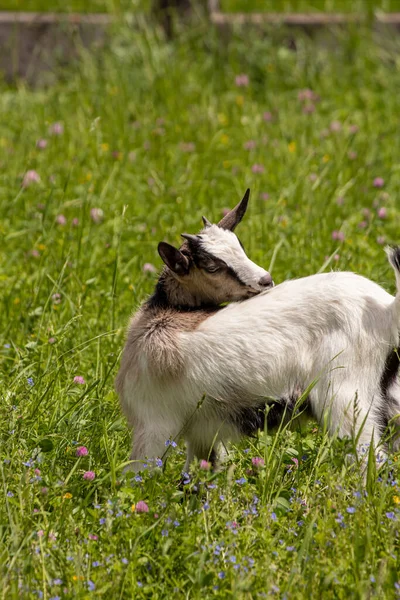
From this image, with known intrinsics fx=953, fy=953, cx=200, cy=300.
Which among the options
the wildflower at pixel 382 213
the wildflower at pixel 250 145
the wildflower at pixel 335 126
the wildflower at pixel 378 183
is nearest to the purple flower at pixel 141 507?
the wildflower at pixel 382 213

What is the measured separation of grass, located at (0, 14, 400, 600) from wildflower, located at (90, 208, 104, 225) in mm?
59

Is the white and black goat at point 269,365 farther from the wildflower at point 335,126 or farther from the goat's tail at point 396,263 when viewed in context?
the wildflower at point 335,126

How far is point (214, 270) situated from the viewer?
144 inches

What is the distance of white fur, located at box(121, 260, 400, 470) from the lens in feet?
11.2

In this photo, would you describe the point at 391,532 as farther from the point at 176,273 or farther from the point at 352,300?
the point at 176,273

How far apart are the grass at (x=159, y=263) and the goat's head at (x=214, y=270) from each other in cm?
54

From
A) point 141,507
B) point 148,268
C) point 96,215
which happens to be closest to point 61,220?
point 96,215

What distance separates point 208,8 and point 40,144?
2400mm

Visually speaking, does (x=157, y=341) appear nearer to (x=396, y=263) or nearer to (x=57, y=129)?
(x=396, y=263)

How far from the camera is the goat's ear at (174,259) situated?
3614 millimetres

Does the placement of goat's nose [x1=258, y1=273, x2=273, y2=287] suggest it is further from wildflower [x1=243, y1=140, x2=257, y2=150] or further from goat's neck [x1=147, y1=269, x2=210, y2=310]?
wildflower [x1=243, y1=140, x2=257, y2=150]

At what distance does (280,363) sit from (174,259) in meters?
0.59

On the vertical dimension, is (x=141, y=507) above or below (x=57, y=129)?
above

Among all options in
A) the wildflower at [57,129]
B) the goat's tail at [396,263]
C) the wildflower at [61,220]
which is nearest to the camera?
the goat's tail at [396,263]
